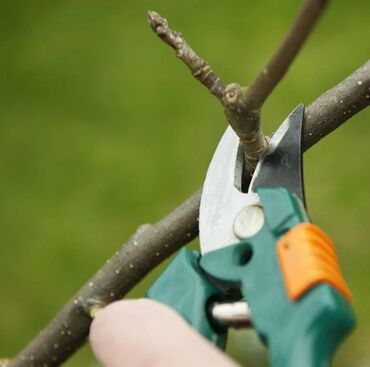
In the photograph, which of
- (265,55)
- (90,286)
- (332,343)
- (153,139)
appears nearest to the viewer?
(332,343)

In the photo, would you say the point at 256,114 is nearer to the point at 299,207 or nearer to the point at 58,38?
the point at 299,207

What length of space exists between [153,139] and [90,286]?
38.5 inches

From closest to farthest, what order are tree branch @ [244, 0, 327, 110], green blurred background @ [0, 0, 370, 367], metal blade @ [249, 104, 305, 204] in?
1. tree branch @ [244, 0, 327, 110]
2. metal blade @ [249, 104, 305, 204]
3. green blurred background @ [0, 0, 370, 367]

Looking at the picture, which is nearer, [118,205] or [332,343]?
[332,343]

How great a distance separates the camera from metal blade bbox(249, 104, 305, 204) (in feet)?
1.73

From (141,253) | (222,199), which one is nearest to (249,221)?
(222,199)

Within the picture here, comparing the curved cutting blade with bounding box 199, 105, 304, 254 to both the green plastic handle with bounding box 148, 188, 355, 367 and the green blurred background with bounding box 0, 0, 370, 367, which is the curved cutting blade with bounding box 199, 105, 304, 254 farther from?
the green blurred background with bounding box 0, 0, 370, 367

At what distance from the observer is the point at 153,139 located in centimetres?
164

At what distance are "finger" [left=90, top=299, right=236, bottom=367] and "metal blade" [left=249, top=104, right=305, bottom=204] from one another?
11 centimetres

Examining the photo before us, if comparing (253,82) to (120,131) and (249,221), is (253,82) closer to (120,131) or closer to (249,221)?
(249,221)

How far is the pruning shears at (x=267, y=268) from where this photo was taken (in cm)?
44

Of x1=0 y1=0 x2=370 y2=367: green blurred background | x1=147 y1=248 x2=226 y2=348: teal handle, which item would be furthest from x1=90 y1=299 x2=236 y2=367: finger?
x1=0 y1=0 x2=370 y2=367: green blurred background

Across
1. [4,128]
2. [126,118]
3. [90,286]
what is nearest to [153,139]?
[126,118]

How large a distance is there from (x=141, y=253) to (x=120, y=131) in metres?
1.02
